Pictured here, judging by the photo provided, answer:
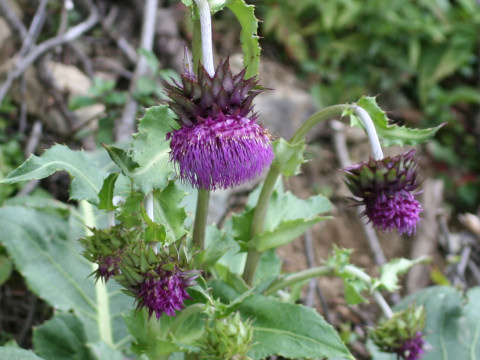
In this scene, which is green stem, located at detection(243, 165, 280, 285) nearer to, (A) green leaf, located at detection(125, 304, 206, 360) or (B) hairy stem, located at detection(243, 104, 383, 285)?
(B) hairy stem, located at detection(243, 104, 383, 285)

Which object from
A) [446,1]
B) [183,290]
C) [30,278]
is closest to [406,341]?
[183,290]

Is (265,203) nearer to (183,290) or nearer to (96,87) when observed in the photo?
(183,290)

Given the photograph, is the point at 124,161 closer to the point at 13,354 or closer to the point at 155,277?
the point at 155,277

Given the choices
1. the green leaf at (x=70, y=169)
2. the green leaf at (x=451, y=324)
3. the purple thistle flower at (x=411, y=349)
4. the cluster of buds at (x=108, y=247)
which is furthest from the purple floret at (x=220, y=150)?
the green leaf at (x=451, y=324)

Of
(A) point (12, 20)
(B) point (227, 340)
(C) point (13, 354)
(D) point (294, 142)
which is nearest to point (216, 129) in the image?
(D) point (294, 142)

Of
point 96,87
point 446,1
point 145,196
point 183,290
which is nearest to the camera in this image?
point 183,290
